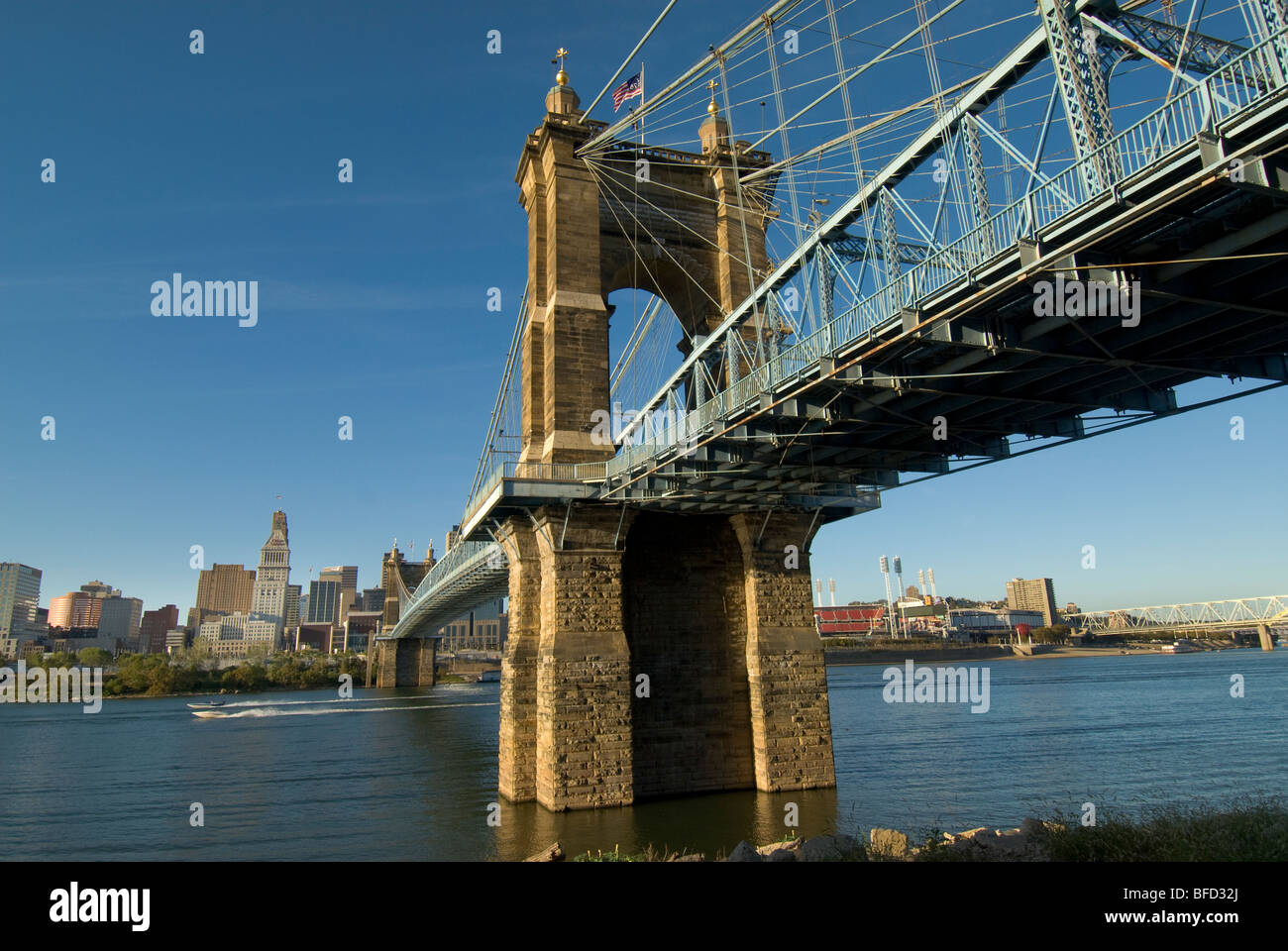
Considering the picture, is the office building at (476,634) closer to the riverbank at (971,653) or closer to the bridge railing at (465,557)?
the riverbank at (971,653)

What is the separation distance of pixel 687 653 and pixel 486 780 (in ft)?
41.9

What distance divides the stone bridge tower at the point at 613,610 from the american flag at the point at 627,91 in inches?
151

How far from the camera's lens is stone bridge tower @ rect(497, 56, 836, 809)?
2353 cm

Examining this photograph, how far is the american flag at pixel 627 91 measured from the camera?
77.9 ft

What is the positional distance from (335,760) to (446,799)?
15187mm

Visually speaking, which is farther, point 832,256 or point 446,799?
point 446,799

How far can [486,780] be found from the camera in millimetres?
33594

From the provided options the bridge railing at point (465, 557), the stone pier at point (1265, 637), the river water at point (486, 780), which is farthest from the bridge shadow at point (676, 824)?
the stone pier at point (1265, 637)

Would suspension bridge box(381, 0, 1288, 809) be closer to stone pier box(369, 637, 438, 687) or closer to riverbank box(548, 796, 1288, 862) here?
riverbank box(548, 796, 1288, 862)

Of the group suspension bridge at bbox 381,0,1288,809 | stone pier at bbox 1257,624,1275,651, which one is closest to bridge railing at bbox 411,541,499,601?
suspension bridge at bbox 381,0,1288,809
